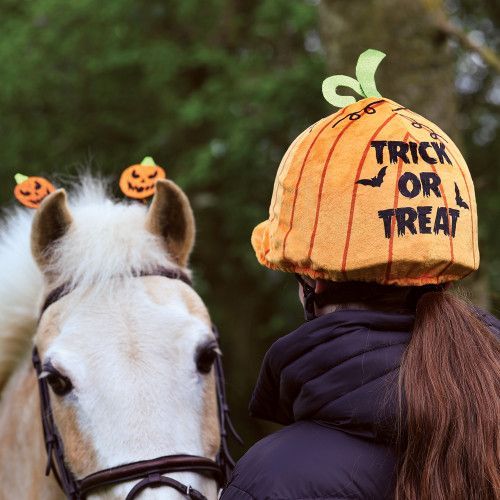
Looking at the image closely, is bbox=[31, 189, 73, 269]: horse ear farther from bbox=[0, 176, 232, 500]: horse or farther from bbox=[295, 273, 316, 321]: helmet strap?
bbox=[295, 273, 316, 321]: helmet strap

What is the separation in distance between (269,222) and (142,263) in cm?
118

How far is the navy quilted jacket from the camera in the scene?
63.1 inches

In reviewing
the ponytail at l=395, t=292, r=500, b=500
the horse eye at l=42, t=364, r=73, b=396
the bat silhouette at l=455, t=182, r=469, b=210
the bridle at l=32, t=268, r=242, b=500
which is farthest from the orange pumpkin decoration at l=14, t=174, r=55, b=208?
the ponytail at l=395, t=292, r=500, b=500

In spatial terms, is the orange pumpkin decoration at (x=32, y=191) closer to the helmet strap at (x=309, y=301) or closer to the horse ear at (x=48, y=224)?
the horse ear at (x=48, y=224)

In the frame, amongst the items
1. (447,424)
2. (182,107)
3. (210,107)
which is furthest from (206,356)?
(182,107)

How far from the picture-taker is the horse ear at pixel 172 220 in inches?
127

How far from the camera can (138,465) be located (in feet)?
8.29

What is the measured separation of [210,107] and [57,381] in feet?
22.4

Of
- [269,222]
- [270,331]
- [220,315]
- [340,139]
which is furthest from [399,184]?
[220,315]

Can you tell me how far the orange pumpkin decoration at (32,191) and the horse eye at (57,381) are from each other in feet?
2.75

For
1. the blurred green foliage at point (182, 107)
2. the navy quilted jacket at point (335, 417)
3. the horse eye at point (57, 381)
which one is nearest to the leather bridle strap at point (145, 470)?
the horse eye at point (57, 381)

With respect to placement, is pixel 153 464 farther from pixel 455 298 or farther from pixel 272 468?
pixel 455 298

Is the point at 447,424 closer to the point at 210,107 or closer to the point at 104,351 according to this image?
the point at 104,351

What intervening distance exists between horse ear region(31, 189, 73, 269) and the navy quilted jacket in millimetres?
1592
